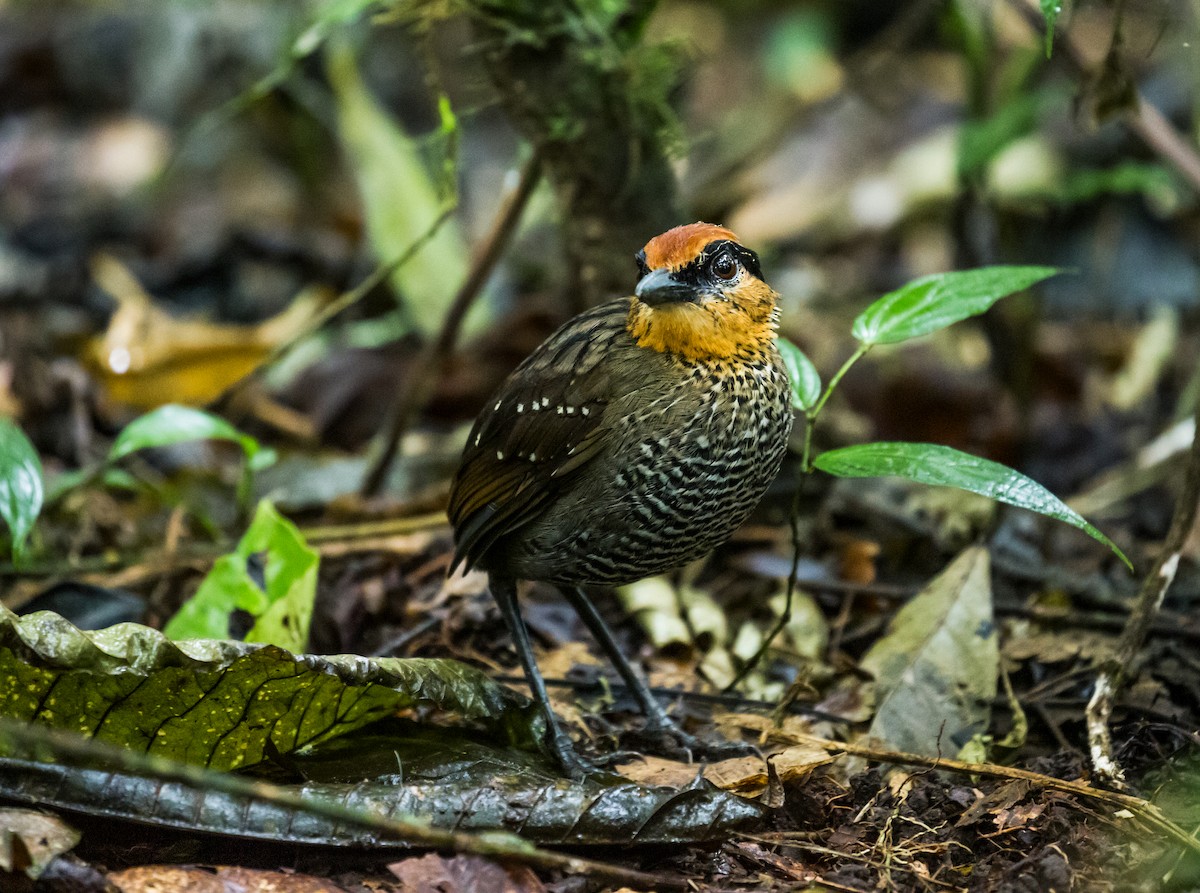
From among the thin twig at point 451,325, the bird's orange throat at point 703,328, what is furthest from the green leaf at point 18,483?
the bird's orange throat at point 703,328

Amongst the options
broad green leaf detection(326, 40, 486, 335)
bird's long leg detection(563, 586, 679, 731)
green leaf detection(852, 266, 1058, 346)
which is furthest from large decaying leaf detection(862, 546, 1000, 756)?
broad green leaf detection(326, 40, 486, 335)

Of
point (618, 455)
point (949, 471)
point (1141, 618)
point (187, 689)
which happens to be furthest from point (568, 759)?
point (1141, 618)

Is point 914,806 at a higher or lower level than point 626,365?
lower

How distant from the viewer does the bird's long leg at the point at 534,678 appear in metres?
3.34

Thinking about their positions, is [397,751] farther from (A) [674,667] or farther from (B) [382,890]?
(A) [674,667]

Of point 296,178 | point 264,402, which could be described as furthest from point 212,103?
point 264,402

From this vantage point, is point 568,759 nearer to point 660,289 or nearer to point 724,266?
point 660,289

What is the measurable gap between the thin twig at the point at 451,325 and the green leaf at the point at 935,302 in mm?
1551

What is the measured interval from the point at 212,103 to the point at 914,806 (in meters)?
7.62

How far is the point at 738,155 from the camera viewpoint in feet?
22.8

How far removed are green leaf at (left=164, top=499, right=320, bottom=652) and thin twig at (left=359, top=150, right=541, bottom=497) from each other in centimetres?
111

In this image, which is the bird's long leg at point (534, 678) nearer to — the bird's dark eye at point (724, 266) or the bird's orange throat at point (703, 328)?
the bird's orange throat at point (703, 328)

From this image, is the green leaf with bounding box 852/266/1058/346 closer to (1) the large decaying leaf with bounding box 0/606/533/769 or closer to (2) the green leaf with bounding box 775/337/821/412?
(2) the green leaf with bounding box 775/337/821/412

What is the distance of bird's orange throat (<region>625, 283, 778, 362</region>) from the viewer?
3.32 metres
